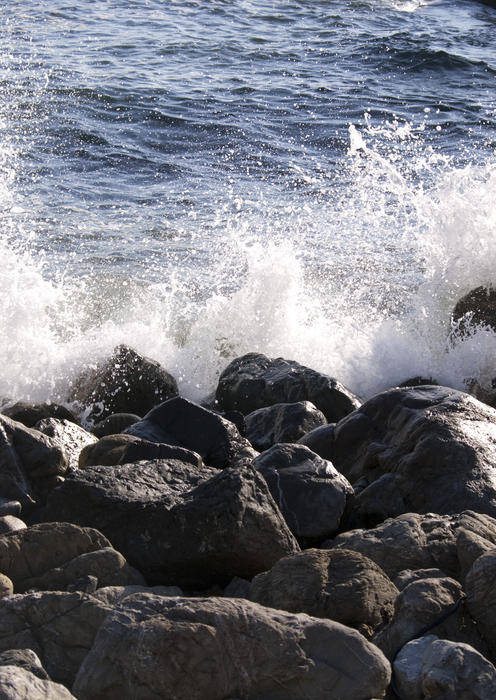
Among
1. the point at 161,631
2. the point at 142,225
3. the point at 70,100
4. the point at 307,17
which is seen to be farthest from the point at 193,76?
the point at 161,631

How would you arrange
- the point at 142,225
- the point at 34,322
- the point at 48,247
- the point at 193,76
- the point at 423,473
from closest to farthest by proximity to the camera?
the point at 423,473, the point at 34,322, the point at 48,247, the point at 142,225, the point at 193,76

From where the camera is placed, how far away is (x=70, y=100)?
12.9m

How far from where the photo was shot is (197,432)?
4926 mm

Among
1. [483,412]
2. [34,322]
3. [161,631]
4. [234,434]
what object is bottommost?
[34,322]

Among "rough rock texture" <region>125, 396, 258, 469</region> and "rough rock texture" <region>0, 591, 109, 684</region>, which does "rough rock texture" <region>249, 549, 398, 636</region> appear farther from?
"rough rock texture" <region>125, 396, 258, 469</region>

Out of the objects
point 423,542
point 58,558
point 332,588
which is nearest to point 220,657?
point 332,588

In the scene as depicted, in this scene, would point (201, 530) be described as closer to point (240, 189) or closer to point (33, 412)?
point (33, 412)

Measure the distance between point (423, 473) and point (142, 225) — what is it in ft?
19.6

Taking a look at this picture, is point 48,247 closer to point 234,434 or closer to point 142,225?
point 142,225

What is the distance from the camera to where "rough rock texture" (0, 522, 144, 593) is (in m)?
3.27

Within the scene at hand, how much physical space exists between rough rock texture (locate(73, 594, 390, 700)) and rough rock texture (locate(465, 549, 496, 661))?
44 centimetres

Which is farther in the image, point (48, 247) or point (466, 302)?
point (48, 247)

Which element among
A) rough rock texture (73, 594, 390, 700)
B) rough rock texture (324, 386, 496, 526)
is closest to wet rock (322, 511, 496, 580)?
rough rock texture (324, 386, 496, 526)

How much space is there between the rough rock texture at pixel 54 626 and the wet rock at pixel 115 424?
8.75 feet
